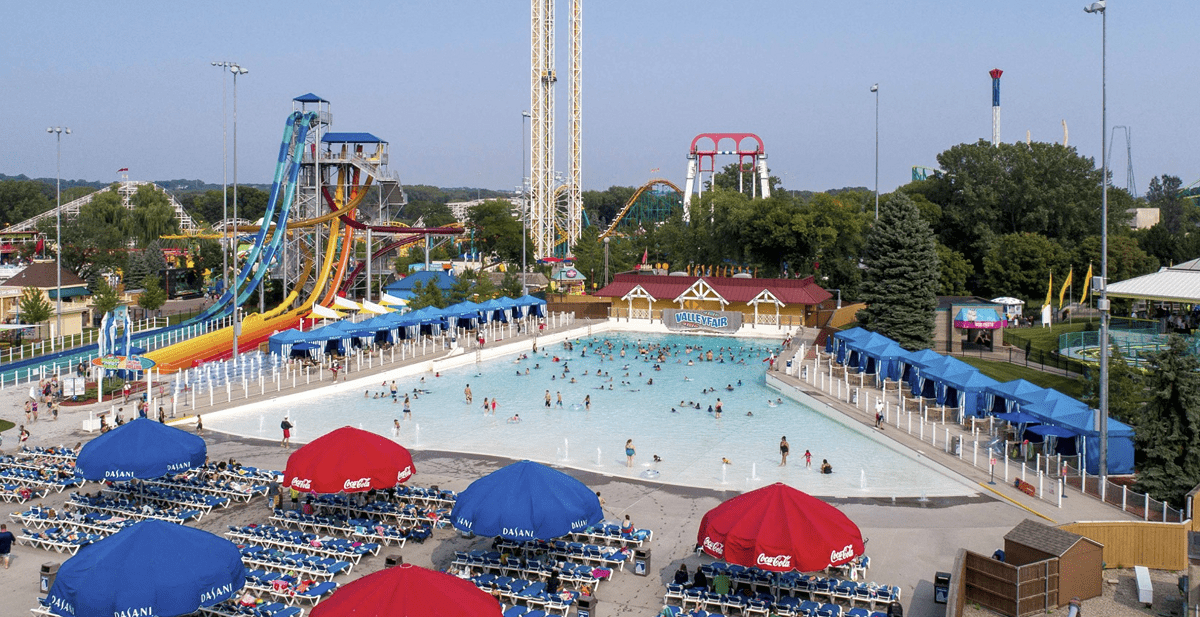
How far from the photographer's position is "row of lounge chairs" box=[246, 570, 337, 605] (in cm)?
1488

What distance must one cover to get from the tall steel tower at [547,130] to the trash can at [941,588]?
72054mm

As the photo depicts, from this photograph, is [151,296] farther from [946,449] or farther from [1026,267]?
[1026,267]

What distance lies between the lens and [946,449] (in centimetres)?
2555

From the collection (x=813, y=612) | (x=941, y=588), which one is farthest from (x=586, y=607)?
(x=941, y=588)

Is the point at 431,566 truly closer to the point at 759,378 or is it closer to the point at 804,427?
the point at 804,427

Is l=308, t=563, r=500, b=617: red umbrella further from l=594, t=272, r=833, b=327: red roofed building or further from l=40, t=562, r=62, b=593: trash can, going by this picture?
l=594, t=272, r=833, b=327: red roofed building

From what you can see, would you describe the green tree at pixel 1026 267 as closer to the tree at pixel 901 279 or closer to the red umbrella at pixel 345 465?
the tree at pixel 901 279

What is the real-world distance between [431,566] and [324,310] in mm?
32282

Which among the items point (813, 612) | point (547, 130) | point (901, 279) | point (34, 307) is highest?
point (547, 130)

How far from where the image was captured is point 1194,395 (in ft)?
67.3

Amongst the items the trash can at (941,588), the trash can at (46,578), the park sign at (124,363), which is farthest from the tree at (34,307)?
the trash can at (941,588)

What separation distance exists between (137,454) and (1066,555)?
55.0 ft

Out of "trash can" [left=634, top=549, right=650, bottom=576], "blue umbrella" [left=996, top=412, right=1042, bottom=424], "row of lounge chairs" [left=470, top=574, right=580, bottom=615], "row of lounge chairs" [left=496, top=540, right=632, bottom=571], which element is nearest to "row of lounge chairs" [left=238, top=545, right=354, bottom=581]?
"row of lounge chairs" [left=470, top=574, right=580, bottom=615]

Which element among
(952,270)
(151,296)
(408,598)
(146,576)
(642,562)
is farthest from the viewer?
(952,270)
